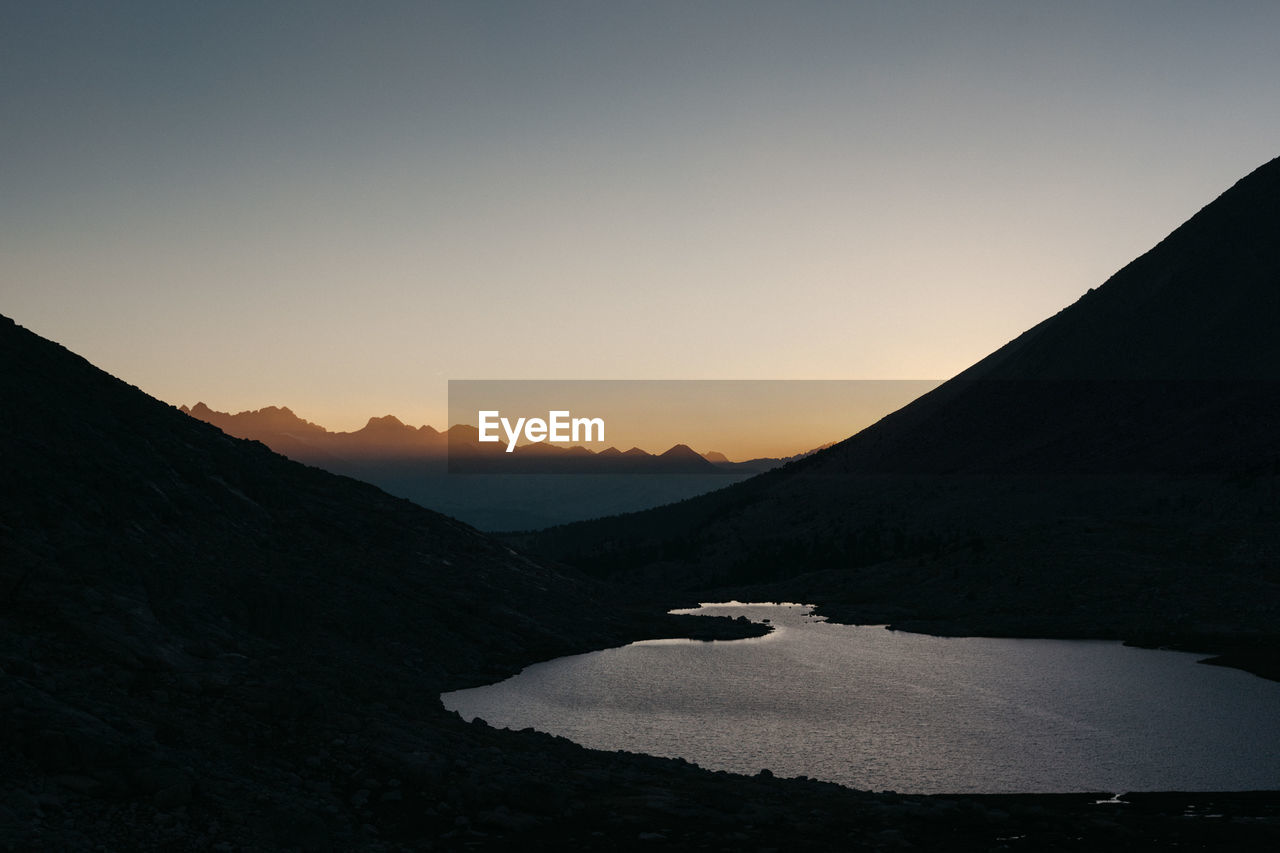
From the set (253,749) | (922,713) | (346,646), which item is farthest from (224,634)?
(922,713)

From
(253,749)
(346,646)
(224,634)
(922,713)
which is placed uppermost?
(224,634)

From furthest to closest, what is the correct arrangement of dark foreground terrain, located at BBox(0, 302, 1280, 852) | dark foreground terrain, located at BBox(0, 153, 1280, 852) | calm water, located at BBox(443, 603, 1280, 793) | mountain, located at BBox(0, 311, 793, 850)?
calm water, located at BBox(443, 603, 1280, 793) < dark foreground terrain, located at BBox(0, 153, 1280, 852) < mountain, located at BBox(0, 311, 793, 850) < dark foreground terrain, located at BBox(0, 302, 1280, 852)

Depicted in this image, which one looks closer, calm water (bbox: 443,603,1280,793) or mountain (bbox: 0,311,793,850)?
mountain (bbox: 0,311,793,850)

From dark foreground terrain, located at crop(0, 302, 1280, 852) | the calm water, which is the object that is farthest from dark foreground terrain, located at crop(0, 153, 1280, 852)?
the calm water

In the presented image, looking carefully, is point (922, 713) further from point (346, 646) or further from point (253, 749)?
point (253, 749)

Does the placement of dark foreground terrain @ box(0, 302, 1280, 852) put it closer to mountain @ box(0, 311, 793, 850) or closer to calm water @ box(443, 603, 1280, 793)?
mountain @ box(0, 311, 793, 850)

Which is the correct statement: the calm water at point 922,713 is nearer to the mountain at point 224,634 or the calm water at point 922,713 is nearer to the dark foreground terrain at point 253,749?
the dark foreground terrain at point 253,749

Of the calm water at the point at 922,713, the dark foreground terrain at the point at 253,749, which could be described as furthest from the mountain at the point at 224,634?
the calm water at the point at 922,713
